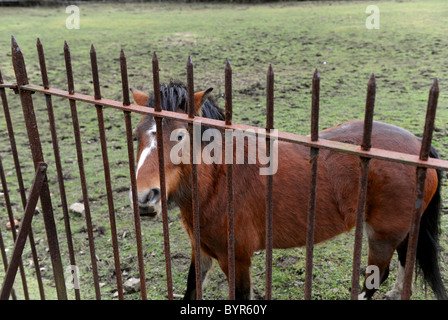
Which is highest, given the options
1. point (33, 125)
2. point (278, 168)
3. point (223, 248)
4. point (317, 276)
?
point (33, 125)

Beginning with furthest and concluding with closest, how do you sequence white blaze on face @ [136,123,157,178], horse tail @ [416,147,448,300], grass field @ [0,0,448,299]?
grass field @ [0,0,448,299]
horse tail @ [416,147,448,300]
white blaze on face @ [136,123,157,178]

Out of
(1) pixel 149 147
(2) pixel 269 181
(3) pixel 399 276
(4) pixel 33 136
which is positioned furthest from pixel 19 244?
(3) pixel 399 276

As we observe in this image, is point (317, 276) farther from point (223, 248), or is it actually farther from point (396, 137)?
point (396, 137)

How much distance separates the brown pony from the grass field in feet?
2.04

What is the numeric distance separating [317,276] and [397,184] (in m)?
1.18

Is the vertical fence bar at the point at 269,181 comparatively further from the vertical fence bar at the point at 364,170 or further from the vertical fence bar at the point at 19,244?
the vertical fence bar at the point at 19,244

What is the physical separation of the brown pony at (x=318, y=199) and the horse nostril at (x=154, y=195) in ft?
1.00

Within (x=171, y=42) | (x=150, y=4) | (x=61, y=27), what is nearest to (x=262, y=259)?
(x=171, y=42)

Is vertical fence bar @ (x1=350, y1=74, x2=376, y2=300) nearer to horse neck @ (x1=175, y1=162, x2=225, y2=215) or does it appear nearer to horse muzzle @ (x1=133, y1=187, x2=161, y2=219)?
horse muzzle @ (x1=133, y1=187, x2=161, y2=219)

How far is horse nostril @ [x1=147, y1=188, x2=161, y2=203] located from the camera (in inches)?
89.7

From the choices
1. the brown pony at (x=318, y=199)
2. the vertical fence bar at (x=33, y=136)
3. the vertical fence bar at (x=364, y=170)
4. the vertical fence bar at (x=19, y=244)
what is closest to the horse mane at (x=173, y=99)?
the brown pony at (x=318, y=199)

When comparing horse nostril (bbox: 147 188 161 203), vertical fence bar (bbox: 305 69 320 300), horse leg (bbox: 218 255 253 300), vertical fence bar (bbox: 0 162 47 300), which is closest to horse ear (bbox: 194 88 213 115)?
horse nostril (bbox: 147 188 161 203)

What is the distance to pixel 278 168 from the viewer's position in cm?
295

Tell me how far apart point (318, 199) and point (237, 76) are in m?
5.92
